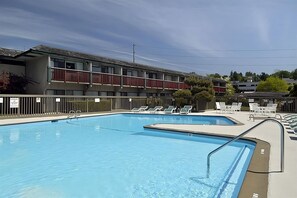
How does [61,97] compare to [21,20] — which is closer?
[21,20]

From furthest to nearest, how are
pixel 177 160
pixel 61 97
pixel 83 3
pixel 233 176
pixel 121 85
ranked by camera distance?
1. pixel 121 85
2. pixel 61 97
3. pixel 83 3
4. pixel 177 160
5. pixel 233 176

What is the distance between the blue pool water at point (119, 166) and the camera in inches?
206

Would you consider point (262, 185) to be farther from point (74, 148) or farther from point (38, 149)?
point (38, 149)

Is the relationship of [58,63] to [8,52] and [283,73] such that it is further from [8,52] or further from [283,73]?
[283,73]

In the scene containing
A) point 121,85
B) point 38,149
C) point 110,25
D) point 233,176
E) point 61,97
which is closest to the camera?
point 233,176

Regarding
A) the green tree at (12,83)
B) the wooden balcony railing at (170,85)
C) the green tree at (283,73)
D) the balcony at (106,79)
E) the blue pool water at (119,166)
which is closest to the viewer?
the blue pool water at (119,166)

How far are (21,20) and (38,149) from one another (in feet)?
48.2

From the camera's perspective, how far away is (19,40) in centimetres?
3016

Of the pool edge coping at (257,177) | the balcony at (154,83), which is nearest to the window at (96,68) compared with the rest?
the balcony at (154,83)

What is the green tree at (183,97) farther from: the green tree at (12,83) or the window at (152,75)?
the green tree at (12,83)

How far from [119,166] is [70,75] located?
1819cm

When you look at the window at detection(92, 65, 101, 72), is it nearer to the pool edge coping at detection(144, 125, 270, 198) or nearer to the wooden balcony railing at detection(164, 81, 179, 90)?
the wooden balcony railing at detection(164, 81, 179, 90)

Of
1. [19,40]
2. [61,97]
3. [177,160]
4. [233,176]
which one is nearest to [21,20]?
[61,97]

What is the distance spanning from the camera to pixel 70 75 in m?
23.6
